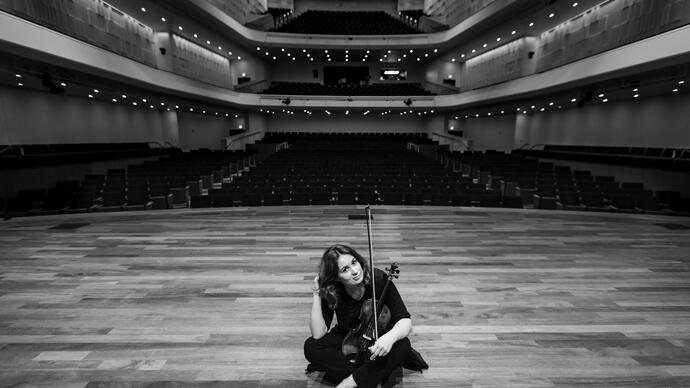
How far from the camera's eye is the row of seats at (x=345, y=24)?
15.4 m

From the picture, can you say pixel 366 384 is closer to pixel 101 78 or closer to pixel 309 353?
pixel 309 353

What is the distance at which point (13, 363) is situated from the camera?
1555 millimetres

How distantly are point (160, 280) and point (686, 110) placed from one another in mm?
11827

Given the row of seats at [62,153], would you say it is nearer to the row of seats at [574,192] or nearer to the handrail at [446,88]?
the row of seats at [574,192]

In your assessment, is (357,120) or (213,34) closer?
(213,34)

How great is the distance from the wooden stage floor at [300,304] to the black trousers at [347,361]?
192 mm

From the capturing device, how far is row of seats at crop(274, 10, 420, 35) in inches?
605

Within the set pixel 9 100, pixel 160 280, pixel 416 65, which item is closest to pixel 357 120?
pixel 416 65

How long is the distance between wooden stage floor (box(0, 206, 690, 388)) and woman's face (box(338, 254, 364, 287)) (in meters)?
0.60

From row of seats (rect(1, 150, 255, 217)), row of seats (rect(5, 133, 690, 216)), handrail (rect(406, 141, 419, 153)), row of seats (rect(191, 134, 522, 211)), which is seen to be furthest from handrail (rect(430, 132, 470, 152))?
row of seats (rect(1, 150, 255, 217))

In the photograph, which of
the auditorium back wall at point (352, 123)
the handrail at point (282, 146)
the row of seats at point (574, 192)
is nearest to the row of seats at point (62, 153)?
the handrail at point (282, 146)

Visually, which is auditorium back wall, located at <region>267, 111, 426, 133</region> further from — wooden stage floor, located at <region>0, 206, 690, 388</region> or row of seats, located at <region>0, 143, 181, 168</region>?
wooden stage floor, located at <region>0, 206, 690, 388</region>

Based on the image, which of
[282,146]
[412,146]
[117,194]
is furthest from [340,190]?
[412,146]

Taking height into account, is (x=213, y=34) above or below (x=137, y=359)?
above
